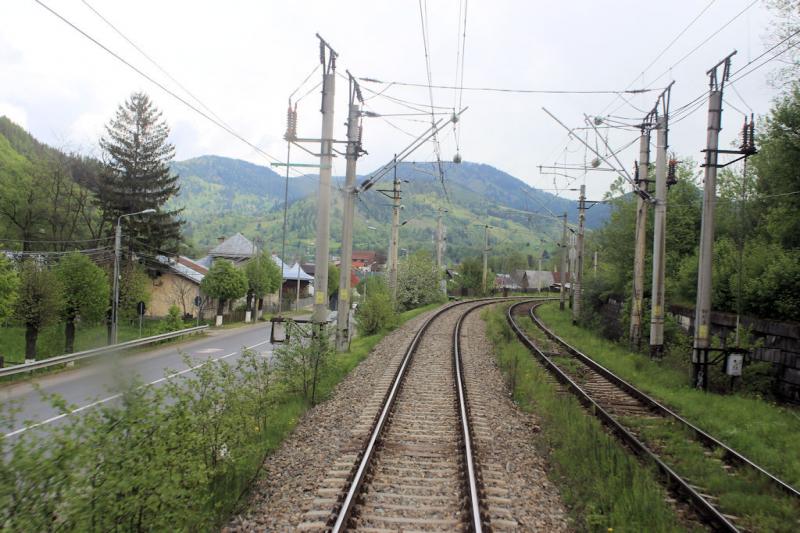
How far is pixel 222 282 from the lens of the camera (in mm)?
46625

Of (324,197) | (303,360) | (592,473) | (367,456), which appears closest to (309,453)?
(367,456)

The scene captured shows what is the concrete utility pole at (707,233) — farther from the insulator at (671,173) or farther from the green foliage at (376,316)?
the green foliage at (376,316)

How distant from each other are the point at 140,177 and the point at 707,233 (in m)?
41.8

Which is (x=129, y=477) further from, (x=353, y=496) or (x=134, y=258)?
(x=134, y=258)

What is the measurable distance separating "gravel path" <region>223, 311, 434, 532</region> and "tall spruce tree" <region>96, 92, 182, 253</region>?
1390 inches

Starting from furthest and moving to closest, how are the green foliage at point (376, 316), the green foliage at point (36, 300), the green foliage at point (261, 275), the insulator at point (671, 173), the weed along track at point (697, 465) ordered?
the green foliage at point (261, 275)
the green foliage at point (376, 316)
the green foliage at point (36, 300)
the insulator at point (671, 173)
the weed along track at point (697, 465)

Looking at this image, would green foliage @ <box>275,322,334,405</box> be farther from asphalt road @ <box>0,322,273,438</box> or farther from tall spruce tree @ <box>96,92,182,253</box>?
tall spruce tree @ <box>96,92,182,253</box>

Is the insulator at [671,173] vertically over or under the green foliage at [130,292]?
over

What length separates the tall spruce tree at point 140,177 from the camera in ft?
144

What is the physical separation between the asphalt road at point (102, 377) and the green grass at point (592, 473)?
529cm

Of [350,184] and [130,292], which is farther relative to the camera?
[130,292]

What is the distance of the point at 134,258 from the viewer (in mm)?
41562

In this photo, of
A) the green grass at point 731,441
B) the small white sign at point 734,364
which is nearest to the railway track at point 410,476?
the green grass at point 731,441

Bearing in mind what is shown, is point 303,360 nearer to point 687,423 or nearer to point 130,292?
point 687,423
